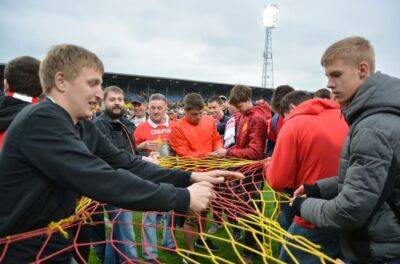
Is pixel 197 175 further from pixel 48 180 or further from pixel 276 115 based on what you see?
pixel 276 115

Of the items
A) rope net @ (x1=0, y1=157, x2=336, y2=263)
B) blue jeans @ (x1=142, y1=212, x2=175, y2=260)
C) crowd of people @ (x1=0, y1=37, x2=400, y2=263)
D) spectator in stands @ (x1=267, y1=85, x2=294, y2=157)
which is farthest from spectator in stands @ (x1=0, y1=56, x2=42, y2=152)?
spectator in stands @ (x1=267, y1=85, x2=294, y2=157)

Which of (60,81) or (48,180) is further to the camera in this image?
(60,81)

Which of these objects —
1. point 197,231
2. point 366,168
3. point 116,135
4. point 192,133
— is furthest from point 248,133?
point 366,168

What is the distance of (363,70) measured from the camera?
2.22 metres

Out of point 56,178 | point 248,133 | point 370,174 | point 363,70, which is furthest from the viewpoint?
point 248,133

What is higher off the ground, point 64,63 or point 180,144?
point 64,63

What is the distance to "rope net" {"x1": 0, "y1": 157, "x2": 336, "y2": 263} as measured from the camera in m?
1.87

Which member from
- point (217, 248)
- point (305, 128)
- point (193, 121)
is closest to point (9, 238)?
point (305, 128)

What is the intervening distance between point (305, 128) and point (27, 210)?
190 cm

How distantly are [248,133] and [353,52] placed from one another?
2.73m

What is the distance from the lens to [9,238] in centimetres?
169

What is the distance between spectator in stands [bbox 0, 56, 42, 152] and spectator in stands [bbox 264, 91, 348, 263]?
197 cm

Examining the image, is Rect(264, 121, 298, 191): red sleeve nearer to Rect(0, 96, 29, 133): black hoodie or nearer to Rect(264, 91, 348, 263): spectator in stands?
Rect(264, 91, 348, 263): spectator in stands

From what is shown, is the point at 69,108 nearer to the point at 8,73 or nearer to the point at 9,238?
the point at 9,238
